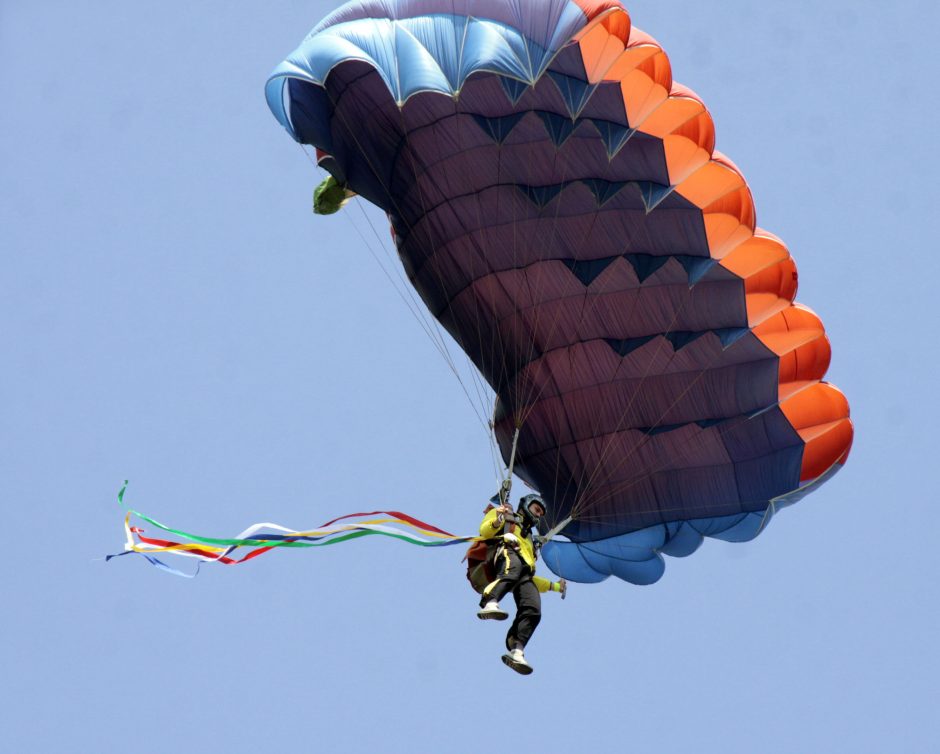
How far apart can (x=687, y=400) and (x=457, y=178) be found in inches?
138

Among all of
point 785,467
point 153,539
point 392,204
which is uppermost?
point 392,204

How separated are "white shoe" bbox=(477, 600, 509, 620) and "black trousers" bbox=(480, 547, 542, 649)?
0.91 feet

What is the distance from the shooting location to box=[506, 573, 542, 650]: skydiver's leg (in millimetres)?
18391

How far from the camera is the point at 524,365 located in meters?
20.5

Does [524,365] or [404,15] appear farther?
[524,365]

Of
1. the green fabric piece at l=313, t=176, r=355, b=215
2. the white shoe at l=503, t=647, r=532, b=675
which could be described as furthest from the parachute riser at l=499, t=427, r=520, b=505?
the green fabric piece at l=313, t=176, r=355, b=215

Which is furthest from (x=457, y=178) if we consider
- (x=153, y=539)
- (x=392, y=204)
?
(x=153, y=539)

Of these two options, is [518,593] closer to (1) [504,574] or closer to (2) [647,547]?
(1) [504,574]

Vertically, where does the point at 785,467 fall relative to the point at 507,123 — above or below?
below

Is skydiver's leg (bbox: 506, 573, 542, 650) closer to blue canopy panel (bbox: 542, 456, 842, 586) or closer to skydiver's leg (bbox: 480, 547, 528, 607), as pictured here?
skydiver's leg (bbox: 480, 547, 528, 607)

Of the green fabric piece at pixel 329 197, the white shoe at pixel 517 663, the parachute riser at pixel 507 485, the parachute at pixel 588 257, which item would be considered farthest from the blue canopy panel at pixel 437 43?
the white shoe at pixel 517 663

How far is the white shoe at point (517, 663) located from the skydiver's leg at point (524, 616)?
0.19 metres

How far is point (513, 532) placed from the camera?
18734mm

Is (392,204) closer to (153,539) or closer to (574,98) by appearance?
(574,98)
